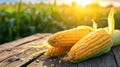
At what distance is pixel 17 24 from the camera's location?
5.78m

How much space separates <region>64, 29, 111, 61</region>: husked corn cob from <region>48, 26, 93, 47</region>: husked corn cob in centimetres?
9

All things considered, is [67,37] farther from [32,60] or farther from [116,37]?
[116,37]

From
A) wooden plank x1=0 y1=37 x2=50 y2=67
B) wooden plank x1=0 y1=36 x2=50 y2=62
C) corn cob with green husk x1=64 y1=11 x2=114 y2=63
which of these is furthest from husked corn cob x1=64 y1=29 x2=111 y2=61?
wooden plank x1=0 y1=36 x2=50 y2=62

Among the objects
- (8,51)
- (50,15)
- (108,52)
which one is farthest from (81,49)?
(50,15)

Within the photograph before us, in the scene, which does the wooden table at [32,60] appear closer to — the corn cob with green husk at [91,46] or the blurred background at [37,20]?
the corn cob with green husk at [91,46]

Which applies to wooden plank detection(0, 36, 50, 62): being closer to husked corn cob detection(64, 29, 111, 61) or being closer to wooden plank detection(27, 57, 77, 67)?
wooden plank detection(27, 57, 77, 67)

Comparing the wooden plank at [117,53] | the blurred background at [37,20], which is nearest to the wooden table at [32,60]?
the wooden plank at [117,53]

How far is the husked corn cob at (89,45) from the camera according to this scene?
2.11m

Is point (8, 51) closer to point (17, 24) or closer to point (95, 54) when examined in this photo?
point (95, 54)

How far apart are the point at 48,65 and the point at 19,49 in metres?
0.57

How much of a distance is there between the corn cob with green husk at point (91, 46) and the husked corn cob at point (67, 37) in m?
0.09

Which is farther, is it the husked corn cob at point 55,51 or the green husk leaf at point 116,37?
the green husk leaf at point 116,37

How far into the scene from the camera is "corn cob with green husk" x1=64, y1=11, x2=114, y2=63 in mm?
2115

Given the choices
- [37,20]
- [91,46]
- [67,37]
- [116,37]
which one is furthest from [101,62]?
[37,20]
